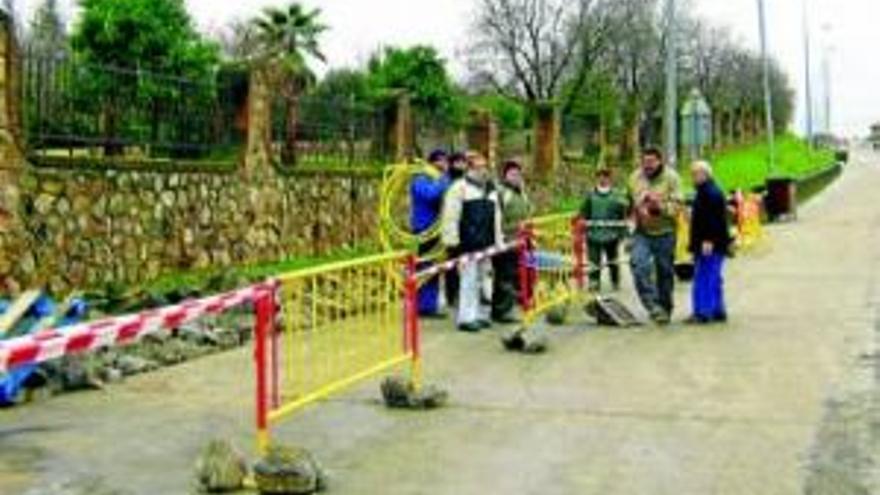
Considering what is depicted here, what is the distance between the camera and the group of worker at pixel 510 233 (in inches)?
631

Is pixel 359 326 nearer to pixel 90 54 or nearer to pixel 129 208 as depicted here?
pixel 129 208

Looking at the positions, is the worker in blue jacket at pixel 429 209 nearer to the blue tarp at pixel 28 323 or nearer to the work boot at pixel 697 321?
the work boot at pixel 697 321

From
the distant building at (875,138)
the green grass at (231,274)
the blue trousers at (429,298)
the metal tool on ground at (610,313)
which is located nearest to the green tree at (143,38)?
the green grass at (231,274)

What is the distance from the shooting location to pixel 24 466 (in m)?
9.12

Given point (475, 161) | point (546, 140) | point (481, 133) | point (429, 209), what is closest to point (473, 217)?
point (475, 161)

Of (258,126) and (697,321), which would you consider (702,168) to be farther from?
(258,126)

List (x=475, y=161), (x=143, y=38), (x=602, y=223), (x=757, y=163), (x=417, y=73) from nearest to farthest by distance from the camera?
(x=475, y=161)
(x=602, y=223)
(x=143, y=38)
(x=417, y=73)
(x=757, y=163)

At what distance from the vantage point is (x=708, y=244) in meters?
16.6

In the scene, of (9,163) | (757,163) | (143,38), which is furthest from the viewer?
(757,163)

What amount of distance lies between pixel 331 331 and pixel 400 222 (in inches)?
325

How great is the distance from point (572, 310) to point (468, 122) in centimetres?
1364

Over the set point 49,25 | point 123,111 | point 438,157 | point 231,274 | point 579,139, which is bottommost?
point 231,274

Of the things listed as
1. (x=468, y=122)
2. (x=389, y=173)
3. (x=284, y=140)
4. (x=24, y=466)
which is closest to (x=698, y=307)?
(x=389, y=173)

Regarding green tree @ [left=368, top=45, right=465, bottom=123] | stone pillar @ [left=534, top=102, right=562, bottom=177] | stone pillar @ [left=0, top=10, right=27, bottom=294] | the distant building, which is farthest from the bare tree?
the distant building
